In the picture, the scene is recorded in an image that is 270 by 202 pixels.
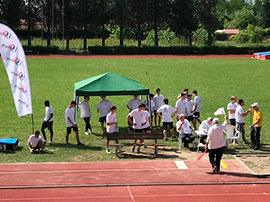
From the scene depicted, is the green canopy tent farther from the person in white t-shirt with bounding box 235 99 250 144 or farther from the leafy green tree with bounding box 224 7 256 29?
the leafy green tree with bounding box 224 7 256 29

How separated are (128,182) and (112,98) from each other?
1563 centimetres

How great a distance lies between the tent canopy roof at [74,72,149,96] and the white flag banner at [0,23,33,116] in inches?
130

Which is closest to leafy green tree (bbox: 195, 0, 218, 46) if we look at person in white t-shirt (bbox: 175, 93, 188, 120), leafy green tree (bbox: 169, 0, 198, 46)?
leafy green tree (bbox: 169, 0, 198, 46)

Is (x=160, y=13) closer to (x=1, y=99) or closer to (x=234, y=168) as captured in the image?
(x=1, y=99)

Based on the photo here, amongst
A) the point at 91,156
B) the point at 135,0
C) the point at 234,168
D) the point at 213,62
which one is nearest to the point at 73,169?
the point at 91,156

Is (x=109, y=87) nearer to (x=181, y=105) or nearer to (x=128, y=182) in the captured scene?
(x=181, y=105)

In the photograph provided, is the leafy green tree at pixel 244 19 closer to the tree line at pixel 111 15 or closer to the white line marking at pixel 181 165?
the tree line at pixel 111 15

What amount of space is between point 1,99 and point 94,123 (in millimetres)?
8505

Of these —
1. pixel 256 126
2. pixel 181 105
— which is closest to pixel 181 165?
pixel 256 126

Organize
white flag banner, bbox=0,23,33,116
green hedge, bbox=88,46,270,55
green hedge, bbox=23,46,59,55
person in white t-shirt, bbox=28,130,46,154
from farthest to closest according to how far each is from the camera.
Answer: green hedge, bbox=88,46,270,55 → green hedge, bbox=23,46,59,55 → person in white t-shirt, bbox=28,130,46,154 → white flag banner, bbox=0,23,33,116

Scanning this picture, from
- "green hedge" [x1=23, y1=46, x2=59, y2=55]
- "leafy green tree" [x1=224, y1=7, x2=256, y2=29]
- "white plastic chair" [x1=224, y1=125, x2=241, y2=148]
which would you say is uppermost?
"leafy green tree" [x1=224, y1=7, x2=256, y2=29]

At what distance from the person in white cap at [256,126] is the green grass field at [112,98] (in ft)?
4.37

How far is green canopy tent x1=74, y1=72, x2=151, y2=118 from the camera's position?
19.6m

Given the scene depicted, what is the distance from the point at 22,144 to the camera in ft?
59.7
